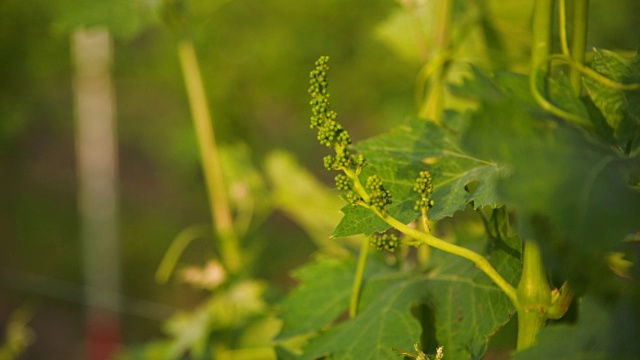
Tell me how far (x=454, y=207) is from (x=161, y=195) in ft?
18.5

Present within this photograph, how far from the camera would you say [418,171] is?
725 millimetres

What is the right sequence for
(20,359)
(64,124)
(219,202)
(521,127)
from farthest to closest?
(64,124) → (20,359) → (219,202) → (521,127)

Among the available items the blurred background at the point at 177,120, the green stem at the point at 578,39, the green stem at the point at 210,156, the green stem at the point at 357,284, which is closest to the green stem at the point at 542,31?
the green stem at the point at 578,39

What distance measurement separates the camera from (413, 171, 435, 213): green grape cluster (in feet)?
2.18

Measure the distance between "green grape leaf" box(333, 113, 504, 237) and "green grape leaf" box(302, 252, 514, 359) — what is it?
4.1 inches

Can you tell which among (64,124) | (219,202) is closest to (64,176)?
(64,124)

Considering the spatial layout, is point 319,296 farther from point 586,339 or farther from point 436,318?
point 586,339

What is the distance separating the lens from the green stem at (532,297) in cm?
65

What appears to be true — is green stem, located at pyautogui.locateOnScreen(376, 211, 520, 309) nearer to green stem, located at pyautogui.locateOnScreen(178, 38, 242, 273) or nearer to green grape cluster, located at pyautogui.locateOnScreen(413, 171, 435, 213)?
green grape cluster, located at pyautogui.locateOnScreen(413, 171, 435, 213)

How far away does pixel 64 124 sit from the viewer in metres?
6.59

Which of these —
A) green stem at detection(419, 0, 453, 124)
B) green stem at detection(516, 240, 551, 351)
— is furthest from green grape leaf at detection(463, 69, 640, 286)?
green stem at detection(419, 0, 453, 124)

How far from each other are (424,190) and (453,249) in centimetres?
5

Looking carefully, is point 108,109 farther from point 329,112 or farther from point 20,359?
point 329,112

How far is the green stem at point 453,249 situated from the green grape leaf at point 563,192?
143 mm
